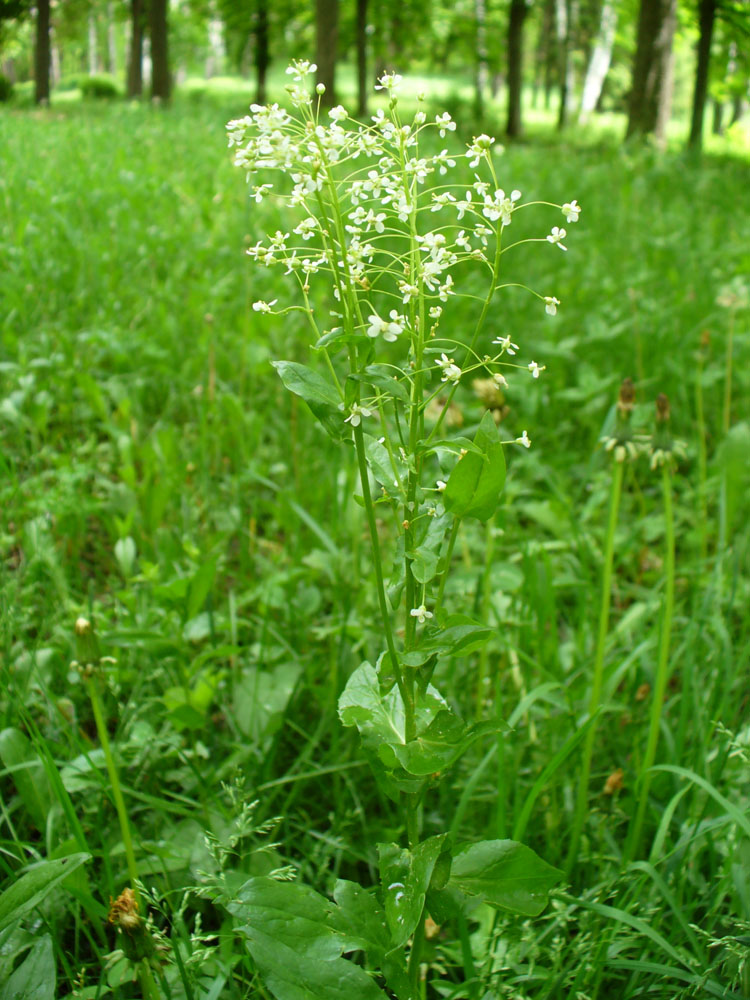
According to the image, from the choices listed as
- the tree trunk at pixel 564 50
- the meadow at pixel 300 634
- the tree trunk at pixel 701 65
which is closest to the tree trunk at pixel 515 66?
the tree trunk at pixel 564 50

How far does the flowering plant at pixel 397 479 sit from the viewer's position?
927mm

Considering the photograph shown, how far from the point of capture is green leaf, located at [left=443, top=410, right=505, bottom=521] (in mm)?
952

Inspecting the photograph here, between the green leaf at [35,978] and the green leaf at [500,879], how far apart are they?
534 millimetres

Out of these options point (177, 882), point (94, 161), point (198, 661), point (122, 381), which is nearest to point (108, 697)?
point (198, 661)

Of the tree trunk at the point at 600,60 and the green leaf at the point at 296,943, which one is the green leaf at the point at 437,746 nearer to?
the green leaf at the point at 296,943

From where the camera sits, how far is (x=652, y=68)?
11891mm

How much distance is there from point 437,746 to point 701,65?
16.7 metres

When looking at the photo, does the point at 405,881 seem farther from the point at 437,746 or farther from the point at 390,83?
the point at 390,83

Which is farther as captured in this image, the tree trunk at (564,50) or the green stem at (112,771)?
the tree trunk at (564,50)

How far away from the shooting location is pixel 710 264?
4988 millimetres

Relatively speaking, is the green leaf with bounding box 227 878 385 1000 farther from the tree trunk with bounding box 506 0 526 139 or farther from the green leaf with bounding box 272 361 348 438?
the tree trunk with bounding box 506 0 526 139

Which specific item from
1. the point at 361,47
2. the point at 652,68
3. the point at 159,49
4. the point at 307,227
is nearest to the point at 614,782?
the point at 307,227

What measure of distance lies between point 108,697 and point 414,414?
115 centimetres

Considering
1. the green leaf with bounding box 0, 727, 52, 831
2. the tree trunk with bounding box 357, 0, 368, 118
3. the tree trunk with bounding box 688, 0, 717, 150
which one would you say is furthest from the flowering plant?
the tree trunk with bounding box 357, 0, 368, 118
